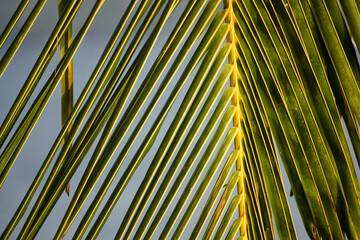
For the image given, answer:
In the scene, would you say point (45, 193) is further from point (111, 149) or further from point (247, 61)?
point (247, 61)

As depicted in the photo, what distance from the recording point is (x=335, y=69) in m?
0.66

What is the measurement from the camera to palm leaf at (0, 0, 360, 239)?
0.63 metres

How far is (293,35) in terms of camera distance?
66cm

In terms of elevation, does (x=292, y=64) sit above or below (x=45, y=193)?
above

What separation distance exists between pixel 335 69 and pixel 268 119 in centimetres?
12

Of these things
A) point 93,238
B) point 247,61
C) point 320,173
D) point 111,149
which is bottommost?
point 93,238

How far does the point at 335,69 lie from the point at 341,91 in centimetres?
3

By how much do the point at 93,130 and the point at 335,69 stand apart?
1.15 ft

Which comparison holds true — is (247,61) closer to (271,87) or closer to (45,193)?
(271,87)

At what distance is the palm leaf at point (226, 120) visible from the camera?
2.07 feet

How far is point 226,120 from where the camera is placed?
26.8 inches

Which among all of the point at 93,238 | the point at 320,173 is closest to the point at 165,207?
the point at 93,238

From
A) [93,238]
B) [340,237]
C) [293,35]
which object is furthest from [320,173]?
[93,238]

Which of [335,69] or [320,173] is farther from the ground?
[335,69]
